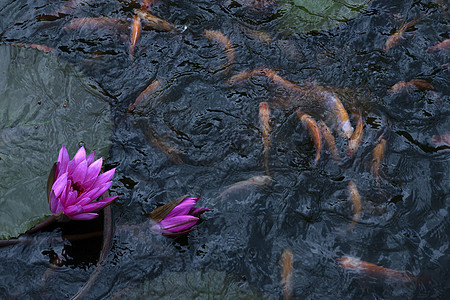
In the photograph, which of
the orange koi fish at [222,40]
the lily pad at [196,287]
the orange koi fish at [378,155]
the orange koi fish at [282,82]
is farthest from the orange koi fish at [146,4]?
the lily pad at [196,287]

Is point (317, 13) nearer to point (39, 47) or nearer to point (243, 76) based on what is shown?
point (243, 76)

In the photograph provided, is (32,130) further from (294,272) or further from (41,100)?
(294,272)

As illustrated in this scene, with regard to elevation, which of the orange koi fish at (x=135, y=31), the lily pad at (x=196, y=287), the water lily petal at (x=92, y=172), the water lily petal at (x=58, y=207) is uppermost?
the orange koi fish at (x=135, y=31)

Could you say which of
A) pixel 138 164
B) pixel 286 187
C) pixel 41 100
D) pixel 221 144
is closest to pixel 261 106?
pixel 221 144

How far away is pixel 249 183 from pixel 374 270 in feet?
2.36

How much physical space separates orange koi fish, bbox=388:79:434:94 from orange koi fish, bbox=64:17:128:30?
169cm

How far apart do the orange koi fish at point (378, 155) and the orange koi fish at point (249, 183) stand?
21.8 inches

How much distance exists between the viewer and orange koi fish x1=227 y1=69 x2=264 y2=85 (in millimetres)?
2820

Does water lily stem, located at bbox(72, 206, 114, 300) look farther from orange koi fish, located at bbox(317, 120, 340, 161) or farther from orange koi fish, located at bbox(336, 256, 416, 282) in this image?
orange koi fish, located at bbox(317, 120, 340, 161)

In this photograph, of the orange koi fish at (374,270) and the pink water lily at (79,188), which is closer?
the pink water lily at (79,188)

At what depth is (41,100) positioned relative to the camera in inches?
97.7

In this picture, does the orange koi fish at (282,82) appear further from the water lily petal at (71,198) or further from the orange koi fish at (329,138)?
the water lily petal at (71,198)

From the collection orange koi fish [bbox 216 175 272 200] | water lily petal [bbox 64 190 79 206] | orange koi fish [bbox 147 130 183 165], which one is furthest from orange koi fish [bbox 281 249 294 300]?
water lily petal [bbox 64 190 79 206]

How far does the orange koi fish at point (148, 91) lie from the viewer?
2.69 metres
